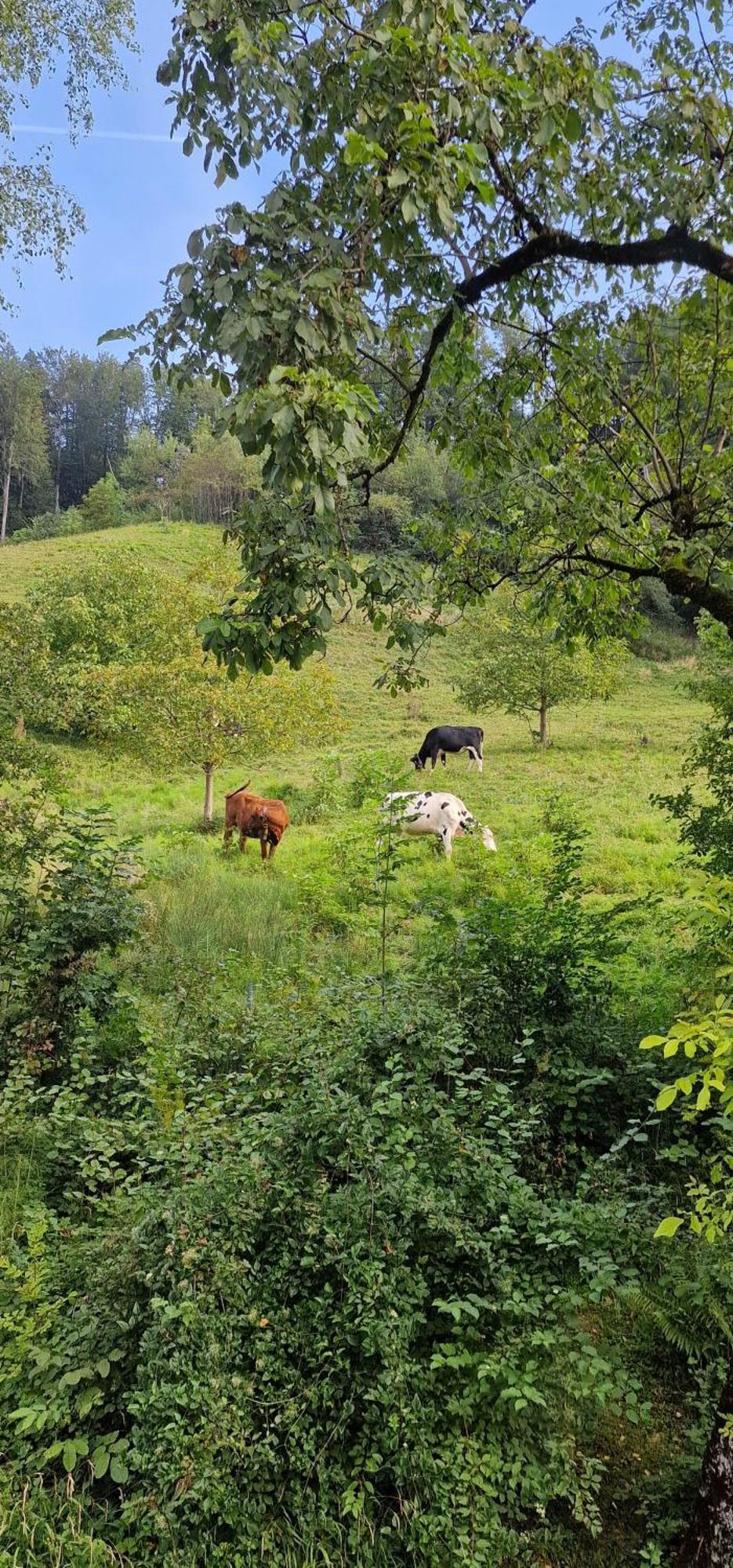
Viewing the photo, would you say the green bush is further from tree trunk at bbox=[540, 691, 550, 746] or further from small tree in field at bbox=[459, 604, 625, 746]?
tree trunk at bbox=[540, 691, 550, 746]

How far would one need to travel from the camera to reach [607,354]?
508cm

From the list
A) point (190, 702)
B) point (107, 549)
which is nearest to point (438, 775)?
point (190, 702)

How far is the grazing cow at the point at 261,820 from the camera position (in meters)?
12.0

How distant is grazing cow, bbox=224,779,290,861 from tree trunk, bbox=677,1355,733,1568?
954 centimetres

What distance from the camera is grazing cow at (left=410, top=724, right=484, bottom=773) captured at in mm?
19844

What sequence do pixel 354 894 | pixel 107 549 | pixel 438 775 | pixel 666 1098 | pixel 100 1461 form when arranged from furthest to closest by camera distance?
pixel 107 549 < pixel 438 775 < pixel 354 894 < pixel 100 1461 < pixel 666 1098

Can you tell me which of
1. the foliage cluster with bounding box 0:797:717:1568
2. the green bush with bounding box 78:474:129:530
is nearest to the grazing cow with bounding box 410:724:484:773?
the foliage cluster with bounding box 0:797:717:1568

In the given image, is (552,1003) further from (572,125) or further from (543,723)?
(543,723)

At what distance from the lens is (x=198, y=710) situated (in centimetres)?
1414

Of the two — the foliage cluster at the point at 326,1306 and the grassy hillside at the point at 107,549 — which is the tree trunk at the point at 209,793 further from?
the grassy hillside at the point at 107,549

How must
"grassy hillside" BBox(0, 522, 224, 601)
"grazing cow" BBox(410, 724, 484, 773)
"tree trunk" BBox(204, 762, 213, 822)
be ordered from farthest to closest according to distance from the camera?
"grassy hillside" BBox(0, 522, 224, 601) → "grazing cow" BBox(410, 724, 484, 773) → "tree trunk" BBox(204, 762, 213, 822)

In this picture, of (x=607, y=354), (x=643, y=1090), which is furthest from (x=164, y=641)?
(x=643, y=1090)

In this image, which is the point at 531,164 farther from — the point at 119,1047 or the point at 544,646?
the point at 544,646

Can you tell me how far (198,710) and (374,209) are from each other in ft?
38.5
